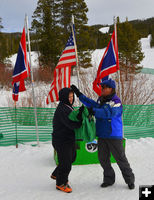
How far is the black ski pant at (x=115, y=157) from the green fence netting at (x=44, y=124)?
3.49m

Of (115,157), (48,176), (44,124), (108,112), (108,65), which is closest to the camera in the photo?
(108,112)

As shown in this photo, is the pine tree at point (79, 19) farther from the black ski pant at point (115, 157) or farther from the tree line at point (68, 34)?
the black ski pant at point (115, 157)

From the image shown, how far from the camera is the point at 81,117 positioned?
127 inches

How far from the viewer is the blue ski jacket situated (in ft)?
10.4

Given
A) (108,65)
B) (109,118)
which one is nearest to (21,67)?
(108,65)

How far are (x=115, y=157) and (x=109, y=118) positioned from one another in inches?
26.4

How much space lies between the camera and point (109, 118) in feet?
10.6

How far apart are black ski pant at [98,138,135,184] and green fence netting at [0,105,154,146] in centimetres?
349

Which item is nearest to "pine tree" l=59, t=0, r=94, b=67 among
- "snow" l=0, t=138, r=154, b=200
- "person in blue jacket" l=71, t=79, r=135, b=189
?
"snow" l=0, t=138, r=154, b=200

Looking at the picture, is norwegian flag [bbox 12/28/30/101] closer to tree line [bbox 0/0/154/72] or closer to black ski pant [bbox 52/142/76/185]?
black ski pant [bbox 52/142/76/185]

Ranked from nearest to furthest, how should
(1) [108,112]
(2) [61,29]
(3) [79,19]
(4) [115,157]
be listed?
(1) [108,112], (4) [115,157], (3) [79,19], (2) [61,29]

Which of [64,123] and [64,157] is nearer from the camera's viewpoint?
[64,123]

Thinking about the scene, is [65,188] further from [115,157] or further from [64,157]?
[115,157]

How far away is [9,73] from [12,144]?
17.1 m
